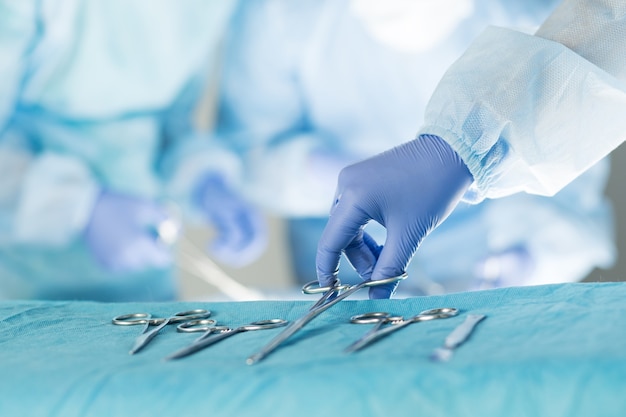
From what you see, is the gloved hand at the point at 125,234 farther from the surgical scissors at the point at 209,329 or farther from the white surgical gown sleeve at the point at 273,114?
the surgical scissors at the point at 209,329

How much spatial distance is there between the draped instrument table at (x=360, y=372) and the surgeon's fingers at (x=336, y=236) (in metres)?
0.20

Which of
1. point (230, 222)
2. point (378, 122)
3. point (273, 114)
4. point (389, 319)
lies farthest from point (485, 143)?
point (230, 222)

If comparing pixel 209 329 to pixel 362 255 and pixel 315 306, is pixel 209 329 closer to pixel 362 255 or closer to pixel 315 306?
pixel 315 306

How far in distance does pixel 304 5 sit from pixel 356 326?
7.12 ft

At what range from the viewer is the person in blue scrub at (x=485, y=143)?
3.41ft

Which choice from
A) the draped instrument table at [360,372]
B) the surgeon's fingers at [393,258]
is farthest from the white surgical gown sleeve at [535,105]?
the draped instrument table at [360,372]

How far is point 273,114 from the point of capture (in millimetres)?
2879

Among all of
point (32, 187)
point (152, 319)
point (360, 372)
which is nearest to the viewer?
point (360, 372)

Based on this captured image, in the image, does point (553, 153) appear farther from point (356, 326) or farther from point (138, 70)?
point (138, 70)

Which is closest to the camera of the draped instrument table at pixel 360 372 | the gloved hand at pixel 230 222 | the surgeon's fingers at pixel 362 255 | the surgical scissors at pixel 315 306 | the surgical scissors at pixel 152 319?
the draped instrument table at pixel 360 372

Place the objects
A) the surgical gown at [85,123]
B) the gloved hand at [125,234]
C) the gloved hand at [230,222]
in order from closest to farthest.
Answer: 1. the surgical gown at [85,123]
2. the gloved hand at [125,234]
3. the gloved hand at [230,222]

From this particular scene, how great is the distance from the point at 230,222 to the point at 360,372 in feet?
7.74

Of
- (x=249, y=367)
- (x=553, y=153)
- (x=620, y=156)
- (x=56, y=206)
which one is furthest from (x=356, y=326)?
(x=620, y=156)

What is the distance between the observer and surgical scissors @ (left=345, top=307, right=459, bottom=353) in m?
0.74
